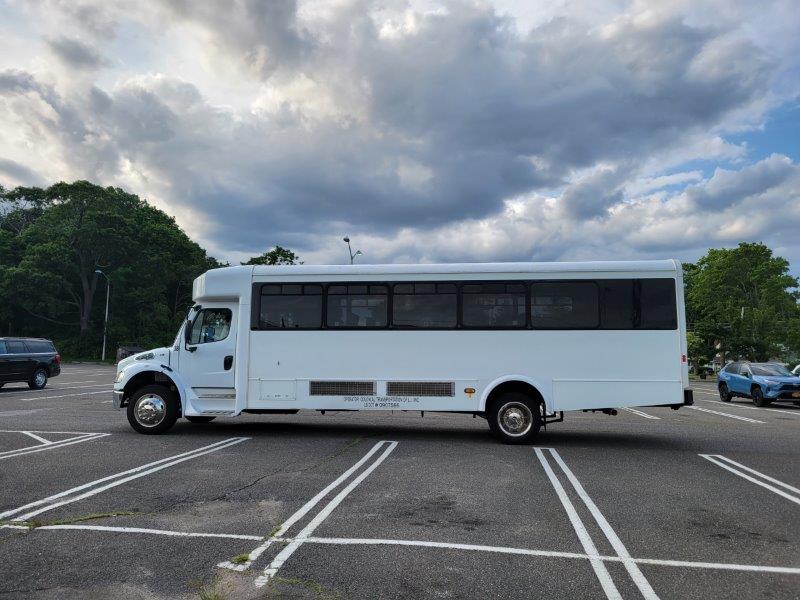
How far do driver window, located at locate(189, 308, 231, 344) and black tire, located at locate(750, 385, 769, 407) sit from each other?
1804cm

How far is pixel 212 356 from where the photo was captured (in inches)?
424

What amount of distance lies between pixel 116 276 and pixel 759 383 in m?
55.0

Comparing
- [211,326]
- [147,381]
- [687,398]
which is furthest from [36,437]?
[687,398]

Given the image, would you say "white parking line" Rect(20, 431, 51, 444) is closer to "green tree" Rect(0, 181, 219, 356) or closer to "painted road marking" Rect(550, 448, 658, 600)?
"painted road marking" Rect(550, 448, 658, 600)

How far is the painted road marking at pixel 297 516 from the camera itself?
13.9ft

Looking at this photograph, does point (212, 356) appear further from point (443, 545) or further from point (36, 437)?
point (443, 545)

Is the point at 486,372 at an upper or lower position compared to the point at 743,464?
upper

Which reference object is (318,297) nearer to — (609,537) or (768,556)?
(609,537)

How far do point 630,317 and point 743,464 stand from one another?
9.10 ft

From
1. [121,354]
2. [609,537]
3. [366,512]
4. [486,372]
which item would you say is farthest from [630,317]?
[121,354]

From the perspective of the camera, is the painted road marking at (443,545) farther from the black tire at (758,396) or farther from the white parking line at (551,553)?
the black tire at (758,396)

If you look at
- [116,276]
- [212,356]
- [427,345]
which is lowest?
[212,356]

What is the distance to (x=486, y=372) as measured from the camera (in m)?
9.99

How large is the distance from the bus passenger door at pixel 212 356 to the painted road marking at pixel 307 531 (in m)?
3.92
